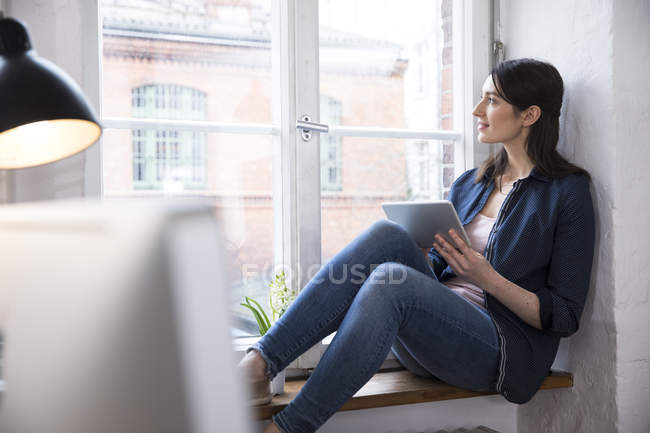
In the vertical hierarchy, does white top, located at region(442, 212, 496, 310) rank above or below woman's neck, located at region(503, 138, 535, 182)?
below

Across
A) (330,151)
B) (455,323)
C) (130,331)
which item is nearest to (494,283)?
(455,323)

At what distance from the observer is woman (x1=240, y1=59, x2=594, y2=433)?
1.38m

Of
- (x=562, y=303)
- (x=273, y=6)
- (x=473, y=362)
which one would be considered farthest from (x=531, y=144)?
(x=273, y=6)

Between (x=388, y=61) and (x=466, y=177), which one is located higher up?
(x=388, y=61)

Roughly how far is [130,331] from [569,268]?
1526 mm

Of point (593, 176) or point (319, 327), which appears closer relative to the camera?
point (319, 327)

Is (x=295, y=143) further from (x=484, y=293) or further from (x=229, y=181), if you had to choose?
(x=484, y=293)

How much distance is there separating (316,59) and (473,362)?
1080 millimetres

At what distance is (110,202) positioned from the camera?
0.32m

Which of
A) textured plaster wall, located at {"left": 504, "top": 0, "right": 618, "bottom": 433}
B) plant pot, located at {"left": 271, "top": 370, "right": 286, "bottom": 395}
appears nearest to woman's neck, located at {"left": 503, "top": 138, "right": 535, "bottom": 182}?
textured plaster wall, located at {"left": 504, "top": 0, "right": 618, "bottom": 433}

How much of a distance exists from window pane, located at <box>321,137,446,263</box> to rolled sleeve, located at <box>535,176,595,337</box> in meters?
0.60

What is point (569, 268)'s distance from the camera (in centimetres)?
158

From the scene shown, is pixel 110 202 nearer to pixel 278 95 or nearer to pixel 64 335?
pixel 64 335

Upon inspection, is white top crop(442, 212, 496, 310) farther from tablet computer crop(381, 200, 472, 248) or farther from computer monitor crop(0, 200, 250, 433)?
computer monitor crop(0, 200, 250, 433)
